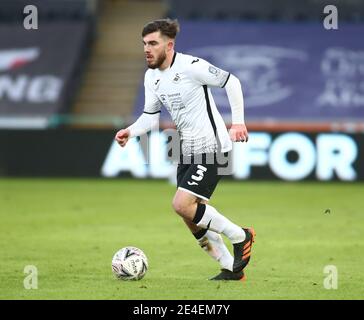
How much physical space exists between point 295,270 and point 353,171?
443 inches

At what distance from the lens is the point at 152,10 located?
29.8m

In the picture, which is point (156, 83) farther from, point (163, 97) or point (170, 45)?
point (170, 45)

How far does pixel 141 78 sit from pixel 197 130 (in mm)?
18307

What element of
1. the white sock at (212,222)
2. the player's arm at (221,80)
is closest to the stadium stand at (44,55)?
the player's arm at (221,80)

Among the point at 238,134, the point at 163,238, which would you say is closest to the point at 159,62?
the point at 238,134

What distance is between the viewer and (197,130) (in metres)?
9.32

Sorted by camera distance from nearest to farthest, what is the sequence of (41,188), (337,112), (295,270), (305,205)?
(295,270)
(305,205)
(41,188)
(337,112)

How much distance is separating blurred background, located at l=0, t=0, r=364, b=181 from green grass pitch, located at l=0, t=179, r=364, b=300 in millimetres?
489

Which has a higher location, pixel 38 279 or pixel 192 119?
pixel 192 119

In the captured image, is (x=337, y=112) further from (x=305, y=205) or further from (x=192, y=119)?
(x=192, y=119)

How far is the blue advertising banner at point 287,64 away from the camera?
1000 inches

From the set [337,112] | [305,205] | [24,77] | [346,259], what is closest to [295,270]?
[346,259]

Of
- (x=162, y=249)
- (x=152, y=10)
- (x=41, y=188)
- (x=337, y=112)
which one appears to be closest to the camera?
(x=162, y=249)

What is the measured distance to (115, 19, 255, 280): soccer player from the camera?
9.17 m
